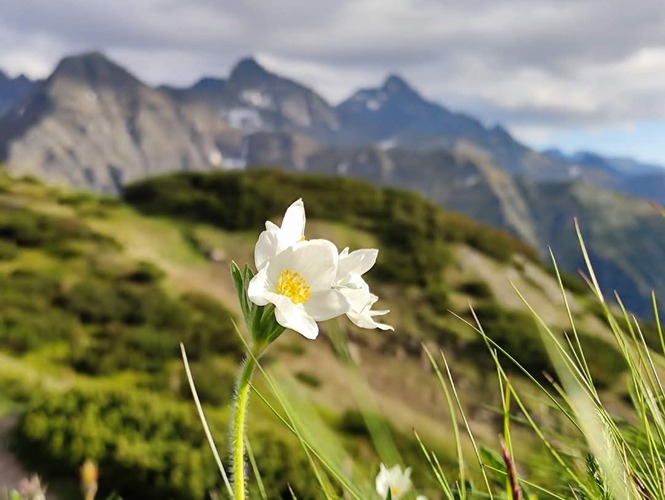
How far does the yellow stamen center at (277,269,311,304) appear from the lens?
124cm

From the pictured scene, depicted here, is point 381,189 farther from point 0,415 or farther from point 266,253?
point 266,253

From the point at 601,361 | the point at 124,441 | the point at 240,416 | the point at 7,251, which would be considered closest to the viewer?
the point at 240,416

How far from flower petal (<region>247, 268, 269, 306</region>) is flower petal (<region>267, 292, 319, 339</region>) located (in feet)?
0.05

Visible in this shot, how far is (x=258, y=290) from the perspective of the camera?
1169mm

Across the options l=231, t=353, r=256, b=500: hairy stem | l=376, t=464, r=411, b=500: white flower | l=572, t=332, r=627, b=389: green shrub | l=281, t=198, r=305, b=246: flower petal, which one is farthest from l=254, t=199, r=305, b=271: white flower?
l=572, t=332, r=627, b=389: green shrub

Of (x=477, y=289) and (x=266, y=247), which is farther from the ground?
(x=266, y=247)

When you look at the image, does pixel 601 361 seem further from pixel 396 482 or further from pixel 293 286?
pixel 293 286

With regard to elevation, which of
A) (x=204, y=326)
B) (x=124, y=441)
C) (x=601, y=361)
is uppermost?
(x=124, y=441)

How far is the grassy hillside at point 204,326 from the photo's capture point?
25.8 ft

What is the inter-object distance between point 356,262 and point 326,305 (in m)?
0.15

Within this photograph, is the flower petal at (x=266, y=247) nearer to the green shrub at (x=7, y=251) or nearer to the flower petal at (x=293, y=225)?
the flower petal at (x=293, y=225)

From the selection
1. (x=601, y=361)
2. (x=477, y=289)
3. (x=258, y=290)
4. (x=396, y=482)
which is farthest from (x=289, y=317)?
(x=477, y=289)

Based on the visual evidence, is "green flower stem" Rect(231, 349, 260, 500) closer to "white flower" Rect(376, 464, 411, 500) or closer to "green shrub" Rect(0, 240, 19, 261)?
"white flower" Rect(376, 464, 411, 500)

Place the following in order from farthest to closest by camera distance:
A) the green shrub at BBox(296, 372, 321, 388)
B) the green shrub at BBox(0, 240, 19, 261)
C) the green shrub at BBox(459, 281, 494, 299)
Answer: the green shrub at BBox(459, 281, 494, 299) < the green shrub at BBox(0, 240, 19, 261) < the green shrub at BBox(296, 372, 321, 388)
